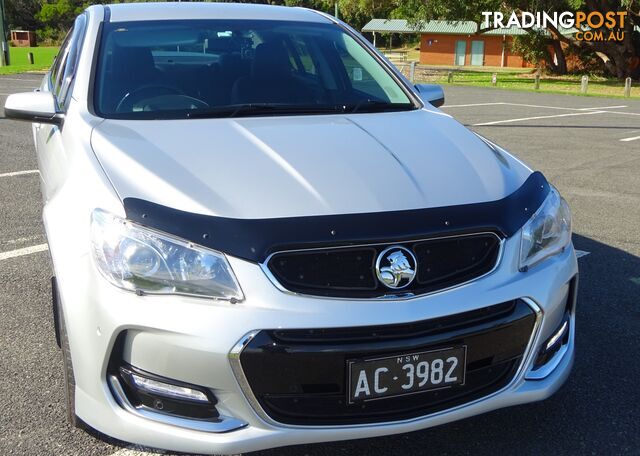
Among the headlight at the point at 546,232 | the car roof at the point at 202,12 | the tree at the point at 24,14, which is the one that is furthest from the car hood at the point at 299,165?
the tree at the point at 24,14

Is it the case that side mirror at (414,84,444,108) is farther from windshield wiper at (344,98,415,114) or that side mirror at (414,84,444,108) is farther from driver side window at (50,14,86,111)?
driver side window at (50,14,86,111)

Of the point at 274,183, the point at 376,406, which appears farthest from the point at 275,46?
the point at 376,406

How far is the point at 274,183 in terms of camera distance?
95.9 inches

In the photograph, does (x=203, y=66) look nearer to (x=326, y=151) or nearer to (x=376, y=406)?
(x=326, y=151)

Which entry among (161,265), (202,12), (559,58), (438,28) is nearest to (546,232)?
(161,265)

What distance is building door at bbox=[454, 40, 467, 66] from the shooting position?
6022 cm

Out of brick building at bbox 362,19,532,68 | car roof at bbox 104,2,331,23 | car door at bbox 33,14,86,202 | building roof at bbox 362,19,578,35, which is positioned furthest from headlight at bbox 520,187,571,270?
brick building at bbox 362,19,532,68

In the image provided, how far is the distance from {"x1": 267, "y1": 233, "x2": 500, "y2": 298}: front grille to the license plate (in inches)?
7.8

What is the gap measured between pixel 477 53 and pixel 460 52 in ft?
4.85

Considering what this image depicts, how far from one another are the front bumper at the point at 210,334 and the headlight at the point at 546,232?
0.46 ft

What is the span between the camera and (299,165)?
8.50ft

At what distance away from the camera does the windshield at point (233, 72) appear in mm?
3285

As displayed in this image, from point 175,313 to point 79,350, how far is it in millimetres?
382

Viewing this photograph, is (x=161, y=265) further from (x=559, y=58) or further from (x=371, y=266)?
(x=559, y=58)
